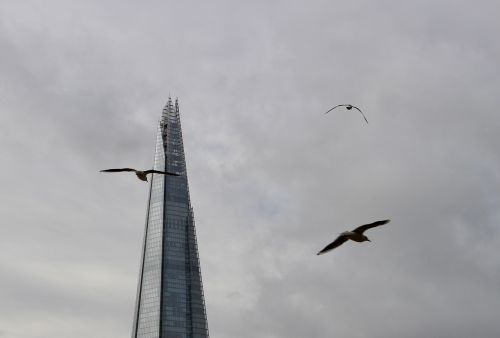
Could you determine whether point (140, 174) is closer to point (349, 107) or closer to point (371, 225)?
point (349, 107)

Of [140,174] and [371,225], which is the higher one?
[140,174]

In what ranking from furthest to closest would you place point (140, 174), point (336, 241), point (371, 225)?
point (140, 174) < point (371, 225) < point (336, 241)

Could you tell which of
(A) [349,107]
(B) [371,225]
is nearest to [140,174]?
(A) [349,107]

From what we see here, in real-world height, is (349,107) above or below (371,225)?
above

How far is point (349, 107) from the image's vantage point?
128 ft

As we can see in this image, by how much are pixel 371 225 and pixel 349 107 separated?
12.7 m

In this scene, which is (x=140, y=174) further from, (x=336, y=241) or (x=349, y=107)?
(x=336, y=241)

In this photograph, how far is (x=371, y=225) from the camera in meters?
27.8

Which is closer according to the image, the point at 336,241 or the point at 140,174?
the point at 336,241

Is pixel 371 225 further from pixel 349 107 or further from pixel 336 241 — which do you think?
pixel 349 107

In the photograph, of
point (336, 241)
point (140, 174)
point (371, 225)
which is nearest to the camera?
point (336, 241)

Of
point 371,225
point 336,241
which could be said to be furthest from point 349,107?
point 336,241

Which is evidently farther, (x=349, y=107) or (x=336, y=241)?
(x=349, y=107)

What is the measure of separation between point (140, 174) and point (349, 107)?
507 inches
